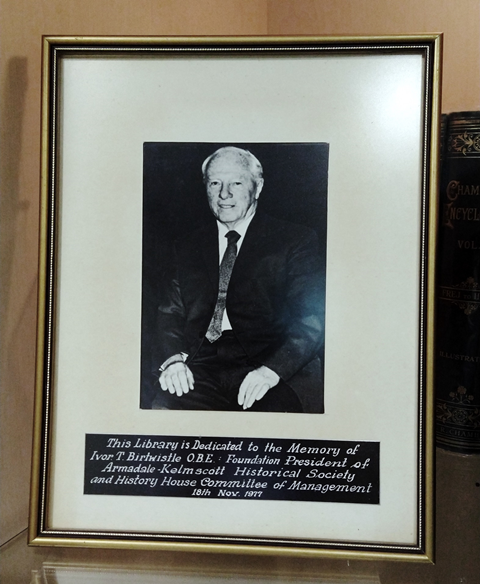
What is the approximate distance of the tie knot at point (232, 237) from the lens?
670mm

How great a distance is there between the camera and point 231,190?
67 centimetres

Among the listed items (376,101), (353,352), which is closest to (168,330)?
(353,352)

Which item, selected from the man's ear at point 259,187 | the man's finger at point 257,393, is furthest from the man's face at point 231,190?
the man's finger at point 257,393

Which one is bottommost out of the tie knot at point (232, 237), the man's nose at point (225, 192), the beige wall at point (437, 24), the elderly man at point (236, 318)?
the elderly man at point (236, 318)

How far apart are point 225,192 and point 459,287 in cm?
30

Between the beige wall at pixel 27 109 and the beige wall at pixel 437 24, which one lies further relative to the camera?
the beige wall at pixel 437 24

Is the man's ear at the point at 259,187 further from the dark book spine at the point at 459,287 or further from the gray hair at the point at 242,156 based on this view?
the dark book spine at the point at 459,287

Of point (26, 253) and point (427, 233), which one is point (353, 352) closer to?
point (427, 233)

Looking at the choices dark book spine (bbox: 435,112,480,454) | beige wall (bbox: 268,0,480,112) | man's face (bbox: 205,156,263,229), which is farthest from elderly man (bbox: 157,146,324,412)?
beige wall (bbox: 268,0,480,112)

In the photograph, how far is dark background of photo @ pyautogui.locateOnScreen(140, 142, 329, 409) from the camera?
656mm

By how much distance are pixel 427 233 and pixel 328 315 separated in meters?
0.14

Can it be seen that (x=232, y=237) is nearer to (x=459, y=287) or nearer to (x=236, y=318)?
(x=236, y=318)

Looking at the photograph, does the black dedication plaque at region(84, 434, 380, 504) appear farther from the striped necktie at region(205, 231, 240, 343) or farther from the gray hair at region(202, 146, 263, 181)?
the gray hair at region(202, 146, 263, 181)

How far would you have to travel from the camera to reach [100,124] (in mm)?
663
